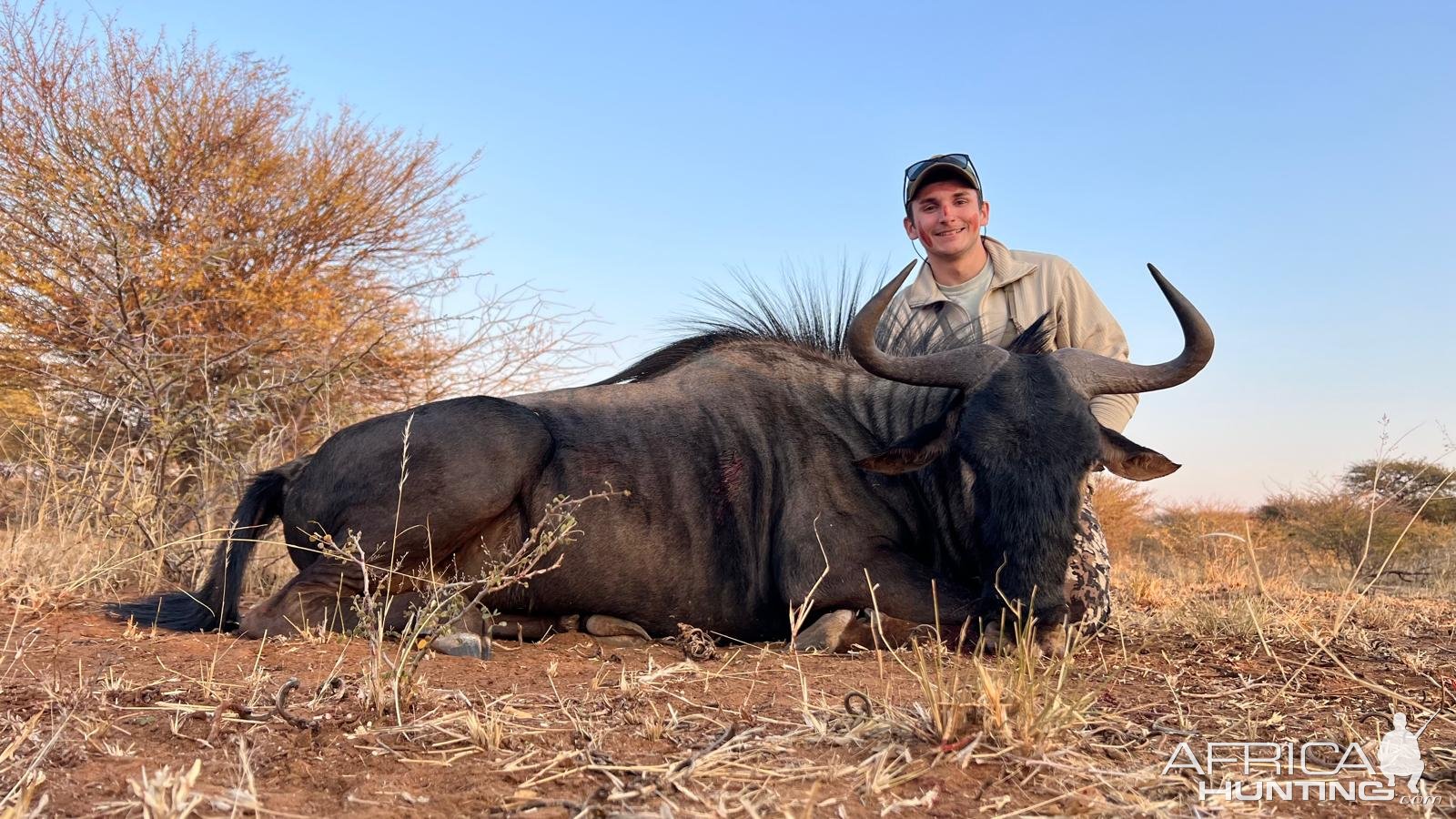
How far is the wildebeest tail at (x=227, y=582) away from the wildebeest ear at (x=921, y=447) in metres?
2.69

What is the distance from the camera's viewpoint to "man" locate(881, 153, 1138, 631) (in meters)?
5.67

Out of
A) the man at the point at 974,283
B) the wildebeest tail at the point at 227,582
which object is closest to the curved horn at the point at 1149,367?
the man at the point at 974,283

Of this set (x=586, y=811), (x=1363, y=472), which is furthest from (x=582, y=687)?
(x=1363, y=472)

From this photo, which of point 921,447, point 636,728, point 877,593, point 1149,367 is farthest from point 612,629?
point 1149,367

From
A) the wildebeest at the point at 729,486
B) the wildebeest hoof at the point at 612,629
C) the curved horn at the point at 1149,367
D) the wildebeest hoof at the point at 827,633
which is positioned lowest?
the wildebeest hoof at the point at 612,629

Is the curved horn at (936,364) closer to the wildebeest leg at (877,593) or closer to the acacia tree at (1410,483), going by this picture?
the wildebeest leg at (877,593)

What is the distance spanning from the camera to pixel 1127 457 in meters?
4.52

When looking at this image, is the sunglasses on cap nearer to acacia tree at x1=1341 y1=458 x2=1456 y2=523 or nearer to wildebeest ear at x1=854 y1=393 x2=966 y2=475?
wildebeest ear at x1=854 y1=393 x2=966 y2=475

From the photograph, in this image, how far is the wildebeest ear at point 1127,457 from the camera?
14.7 feet

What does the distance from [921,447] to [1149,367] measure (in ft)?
3.70

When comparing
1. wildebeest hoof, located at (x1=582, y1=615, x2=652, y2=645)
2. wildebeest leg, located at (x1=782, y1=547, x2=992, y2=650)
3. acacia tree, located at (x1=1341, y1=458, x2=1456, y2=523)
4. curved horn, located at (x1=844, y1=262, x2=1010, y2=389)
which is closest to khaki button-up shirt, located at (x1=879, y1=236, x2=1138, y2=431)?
curved horn, located at (x1=844, y1=262, x2=1010, y2=389)

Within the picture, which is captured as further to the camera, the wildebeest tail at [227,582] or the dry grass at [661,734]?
the wildebeest tail at [227,582]

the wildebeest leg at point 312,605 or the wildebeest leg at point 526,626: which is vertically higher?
the wildebeest leg at point 312,605

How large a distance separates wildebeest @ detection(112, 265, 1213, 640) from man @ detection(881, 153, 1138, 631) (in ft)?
2.50
